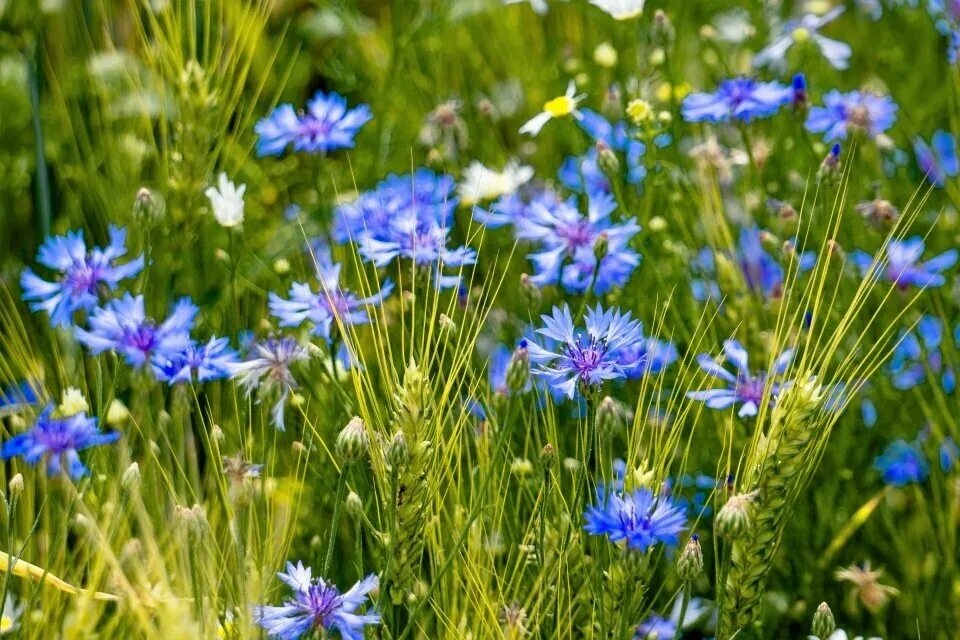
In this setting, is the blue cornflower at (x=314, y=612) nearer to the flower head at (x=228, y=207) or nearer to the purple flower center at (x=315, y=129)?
the flower head at (x=228, y=207)

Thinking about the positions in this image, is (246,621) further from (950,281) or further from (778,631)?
(950,281)

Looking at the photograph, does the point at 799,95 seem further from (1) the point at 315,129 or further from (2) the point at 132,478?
(2) the point at 132,478

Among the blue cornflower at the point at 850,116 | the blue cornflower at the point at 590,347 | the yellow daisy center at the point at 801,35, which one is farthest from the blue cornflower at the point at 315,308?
the yellow daisy center at the point at 801,35

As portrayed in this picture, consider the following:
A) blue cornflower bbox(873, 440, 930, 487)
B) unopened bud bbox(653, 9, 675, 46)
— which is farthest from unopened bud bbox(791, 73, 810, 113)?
blue cornflower bbox(873, 440, 930, 487)

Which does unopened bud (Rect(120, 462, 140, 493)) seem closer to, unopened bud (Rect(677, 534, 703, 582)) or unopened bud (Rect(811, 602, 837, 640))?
unopened bud (Rect(677, 534, 703, 582))

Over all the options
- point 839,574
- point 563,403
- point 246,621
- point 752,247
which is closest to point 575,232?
point 563,403

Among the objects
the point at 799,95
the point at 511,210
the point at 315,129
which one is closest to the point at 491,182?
the point at 511,210

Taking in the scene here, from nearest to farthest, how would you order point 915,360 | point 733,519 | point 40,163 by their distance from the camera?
1. point 733,519
2. point 915,360
3. point 40,163
